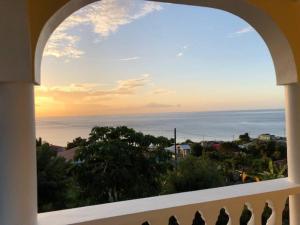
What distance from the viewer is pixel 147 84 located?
3.27 m

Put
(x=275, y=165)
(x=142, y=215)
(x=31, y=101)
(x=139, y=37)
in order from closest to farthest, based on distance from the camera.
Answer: (x=31, y=101) → (x=142, y=215) → (x=275, y=165) → (x=139, y=37)

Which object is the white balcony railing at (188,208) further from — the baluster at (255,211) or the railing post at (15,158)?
the railing post at (15,158)

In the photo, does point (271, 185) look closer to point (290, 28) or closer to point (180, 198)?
point (180, 198)

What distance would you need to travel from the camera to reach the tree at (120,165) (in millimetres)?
2580

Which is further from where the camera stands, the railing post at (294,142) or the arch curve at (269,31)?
the railing post at (294,142)

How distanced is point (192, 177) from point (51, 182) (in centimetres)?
121

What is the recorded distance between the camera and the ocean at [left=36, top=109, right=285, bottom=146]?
2.48 metres

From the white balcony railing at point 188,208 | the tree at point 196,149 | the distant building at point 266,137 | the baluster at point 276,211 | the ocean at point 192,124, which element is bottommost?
the baluster at point 276,211

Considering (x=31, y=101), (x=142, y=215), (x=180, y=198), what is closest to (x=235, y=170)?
(x=180, y=198)

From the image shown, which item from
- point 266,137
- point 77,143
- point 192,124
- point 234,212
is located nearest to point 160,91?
point 192,124

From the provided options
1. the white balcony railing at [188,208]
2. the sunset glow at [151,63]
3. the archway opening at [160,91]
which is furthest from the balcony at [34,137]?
the sunset glow at [151,63]

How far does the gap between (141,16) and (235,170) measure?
189 centimetres

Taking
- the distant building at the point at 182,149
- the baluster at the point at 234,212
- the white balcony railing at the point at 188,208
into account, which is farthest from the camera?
the distant building at the point at 182,149

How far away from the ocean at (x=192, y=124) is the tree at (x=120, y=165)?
0.09 metres
